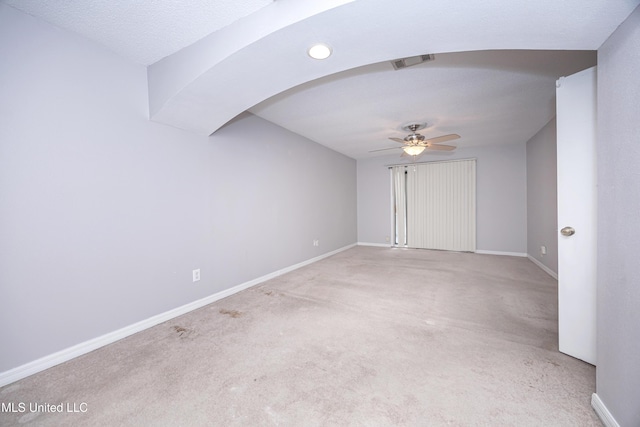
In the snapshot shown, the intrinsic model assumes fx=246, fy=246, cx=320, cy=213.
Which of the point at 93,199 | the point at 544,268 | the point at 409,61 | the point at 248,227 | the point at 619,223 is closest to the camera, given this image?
the point at 619,223

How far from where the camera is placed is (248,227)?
329 cm

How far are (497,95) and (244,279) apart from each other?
3.72m

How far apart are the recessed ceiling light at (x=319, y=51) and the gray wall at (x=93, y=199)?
1.59 metres

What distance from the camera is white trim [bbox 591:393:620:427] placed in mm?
1126

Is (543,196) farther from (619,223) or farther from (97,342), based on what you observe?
(97,342)

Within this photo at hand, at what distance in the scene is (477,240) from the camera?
532cm

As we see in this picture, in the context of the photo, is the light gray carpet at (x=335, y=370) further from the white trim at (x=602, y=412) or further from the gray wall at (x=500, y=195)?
the gray wall at (x=500, y=195)

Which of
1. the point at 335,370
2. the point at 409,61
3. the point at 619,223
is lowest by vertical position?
the point at 335,370

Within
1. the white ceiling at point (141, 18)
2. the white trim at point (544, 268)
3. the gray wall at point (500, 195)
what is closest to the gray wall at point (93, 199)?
the white ceiling at point (141, 18)

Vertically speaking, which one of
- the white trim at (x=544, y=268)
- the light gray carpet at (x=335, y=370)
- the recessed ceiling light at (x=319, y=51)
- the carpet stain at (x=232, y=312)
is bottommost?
the light gray carpet at (x=335, y=370)

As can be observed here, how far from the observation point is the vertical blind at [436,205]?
5336 mm

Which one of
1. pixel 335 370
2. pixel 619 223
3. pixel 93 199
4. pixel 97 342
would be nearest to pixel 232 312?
pixel 97 342

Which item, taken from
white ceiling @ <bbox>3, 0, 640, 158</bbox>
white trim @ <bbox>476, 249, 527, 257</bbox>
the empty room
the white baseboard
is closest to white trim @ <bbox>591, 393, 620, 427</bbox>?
the empty room

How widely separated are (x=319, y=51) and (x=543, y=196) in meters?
4.26
